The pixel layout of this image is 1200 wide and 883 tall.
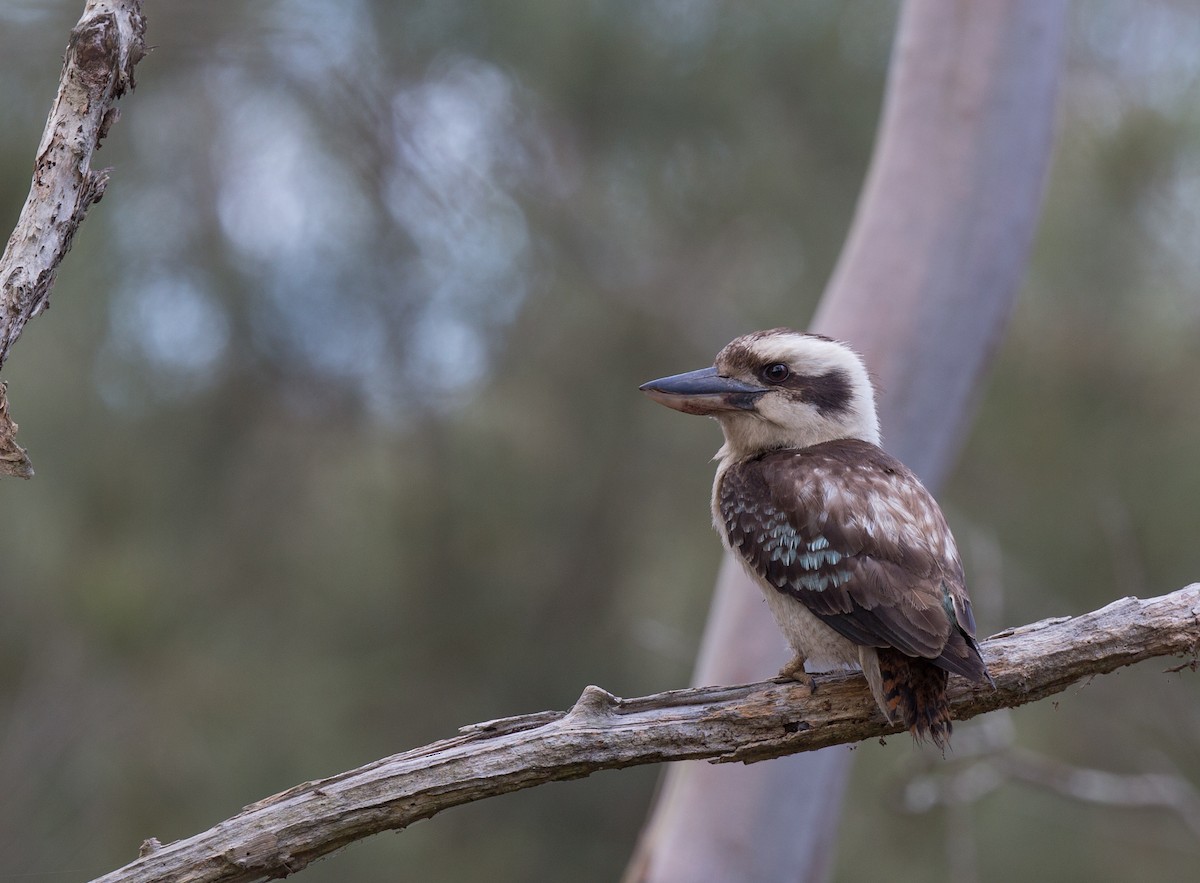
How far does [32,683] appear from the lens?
5172 millimetres

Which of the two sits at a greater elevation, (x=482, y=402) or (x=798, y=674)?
(x=482, y=402)

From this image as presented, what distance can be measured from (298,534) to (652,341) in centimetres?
169

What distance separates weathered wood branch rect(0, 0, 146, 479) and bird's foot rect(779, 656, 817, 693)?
114 cm

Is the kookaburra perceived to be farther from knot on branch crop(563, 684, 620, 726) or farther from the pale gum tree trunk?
the pale gum tree trunk

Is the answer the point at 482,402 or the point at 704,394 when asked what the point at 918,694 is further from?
the point at 482,402

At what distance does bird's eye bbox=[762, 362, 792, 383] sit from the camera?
7.43ft

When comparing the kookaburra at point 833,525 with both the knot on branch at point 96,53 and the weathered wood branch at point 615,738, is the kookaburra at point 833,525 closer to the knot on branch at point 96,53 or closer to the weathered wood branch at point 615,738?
the weathered wood branch at point 615,738

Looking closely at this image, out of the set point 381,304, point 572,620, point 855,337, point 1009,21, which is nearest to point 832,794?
point 855,337

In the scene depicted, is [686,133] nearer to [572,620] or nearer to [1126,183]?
[1126,183]

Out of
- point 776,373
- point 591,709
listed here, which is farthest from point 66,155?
point 776,373

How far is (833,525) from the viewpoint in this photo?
6.30ft

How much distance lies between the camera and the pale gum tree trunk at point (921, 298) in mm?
2994

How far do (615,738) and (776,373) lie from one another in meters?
0.86

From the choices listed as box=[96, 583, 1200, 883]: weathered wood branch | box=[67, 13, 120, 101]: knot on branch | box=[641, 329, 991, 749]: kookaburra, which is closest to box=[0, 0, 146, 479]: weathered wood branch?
box=[67, 13, 120, 101]: knot on branch
